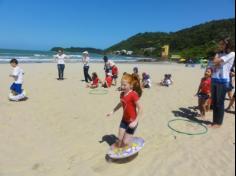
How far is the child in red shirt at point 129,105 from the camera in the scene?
14.7 ft

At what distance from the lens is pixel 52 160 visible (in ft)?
14.7

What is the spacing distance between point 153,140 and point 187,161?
1101 mm

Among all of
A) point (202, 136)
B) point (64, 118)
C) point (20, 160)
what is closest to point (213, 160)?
point (202, 136)

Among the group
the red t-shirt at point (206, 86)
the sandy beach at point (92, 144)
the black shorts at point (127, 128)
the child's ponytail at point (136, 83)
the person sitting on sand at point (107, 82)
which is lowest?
the sandy beach at point (92, 144)

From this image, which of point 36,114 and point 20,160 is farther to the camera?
point 36,114

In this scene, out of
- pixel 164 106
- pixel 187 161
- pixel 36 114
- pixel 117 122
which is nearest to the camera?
pixel 187 161

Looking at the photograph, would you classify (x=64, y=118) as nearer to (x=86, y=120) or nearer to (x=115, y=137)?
(x=86, y=120)

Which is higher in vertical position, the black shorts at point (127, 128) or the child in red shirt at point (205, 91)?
the child in red shirt at point (205, 91)

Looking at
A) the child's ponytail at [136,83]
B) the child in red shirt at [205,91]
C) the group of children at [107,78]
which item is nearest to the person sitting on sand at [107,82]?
the group of children at [107,78]

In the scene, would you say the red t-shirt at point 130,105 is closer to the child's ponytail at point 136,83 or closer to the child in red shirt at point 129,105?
the child in red shirt at point 129,105

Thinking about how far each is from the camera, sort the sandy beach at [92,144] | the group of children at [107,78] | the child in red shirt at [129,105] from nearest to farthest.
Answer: the sandy beach at [92,144]
the child in red shirt at [129,105]
the group of children at [107,78]

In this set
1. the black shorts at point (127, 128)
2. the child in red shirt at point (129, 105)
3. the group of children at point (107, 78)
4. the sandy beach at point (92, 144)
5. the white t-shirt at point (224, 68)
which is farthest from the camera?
the group of children at point (107, 78)

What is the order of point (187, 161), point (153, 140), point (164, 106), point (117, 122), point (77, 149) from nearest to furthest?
point (187, 161) → point (77, 149) → point (153, 140) → point (117, 122) → point (164, 106)

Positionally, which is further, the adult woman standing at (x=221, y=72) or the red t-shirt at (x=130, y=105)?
the adult woman standing at (x=221, y=72)
